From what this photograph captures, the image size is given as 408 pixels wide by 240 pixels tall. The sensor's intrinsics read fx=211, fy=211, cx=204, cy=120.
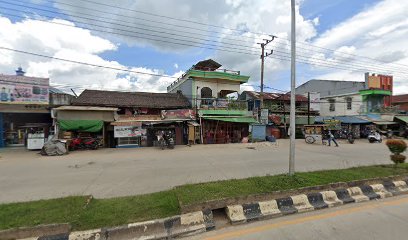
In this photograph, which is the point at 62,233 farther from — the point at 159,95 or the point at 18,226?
the point at 159,95

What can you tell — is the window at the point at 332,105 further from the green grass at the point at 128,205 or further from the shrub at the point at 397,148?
the green grass at the point at 128,205

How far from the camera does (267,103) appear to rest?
2825 cm

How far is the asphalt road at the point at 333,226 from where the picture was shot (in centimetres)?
354

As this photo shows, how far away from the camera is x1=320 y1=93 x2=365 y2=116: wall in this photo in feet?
90.3

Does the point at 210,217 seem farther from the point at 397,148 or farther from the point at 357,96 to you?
the point at 357,96

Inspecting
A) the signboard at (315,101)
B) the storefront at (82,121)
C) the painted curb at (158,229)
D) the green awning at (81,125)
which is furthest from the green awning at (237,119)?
the painted curb at (158,229)

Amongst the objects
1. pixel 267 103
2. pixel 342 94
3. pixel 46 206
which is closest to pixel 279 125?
pixel 267 103

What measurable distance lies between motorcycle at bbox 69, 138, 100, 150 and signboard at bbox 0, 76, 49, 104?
4032 mm

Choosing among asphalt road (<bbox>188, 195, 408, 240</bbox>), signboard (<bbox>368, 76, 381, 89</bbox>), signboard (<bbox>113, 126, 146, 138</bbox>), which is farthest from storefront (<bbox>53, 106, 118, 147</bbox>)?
signboard (<bbox>368, 76, 381, 89</bbox>)

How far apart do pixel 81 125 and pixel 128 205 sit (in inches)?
541

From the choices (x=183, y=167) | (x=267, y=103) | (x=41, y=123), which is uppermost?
(x=267, y=103)

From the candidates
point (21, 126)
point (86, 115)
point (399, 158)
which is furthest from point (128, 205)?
point (21, 126)

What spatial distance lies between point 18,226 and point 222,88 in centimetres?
2079

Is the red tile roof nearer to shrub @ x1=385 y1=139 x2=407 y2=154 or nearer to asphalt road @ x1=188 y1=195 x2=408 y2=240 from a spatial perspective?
shrub @ x1=385 y1=139 x2=407 y2=154
